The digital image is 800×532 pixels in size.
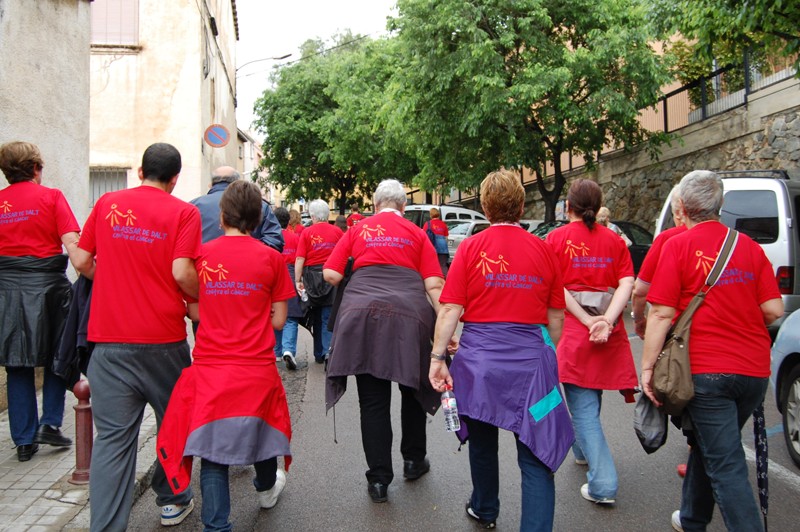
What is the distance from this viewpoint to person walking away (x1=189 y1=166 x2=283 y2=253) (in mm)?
4719

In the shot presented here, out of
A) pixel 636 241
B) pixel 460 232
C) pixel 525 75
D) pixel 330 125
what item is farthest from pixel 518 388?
pixel 330 125

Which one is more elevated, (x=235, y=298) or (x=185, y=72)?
(x=185, y=72)

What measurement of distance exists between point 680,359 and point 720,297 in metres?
0.35

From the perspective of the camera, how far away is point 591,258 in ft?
14.0

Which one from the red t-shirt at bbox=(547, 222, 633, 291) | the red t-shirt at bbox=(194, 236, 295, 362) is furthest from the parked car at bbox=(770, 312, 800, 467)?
the red t-shirt at bbox=(194, 236, 295, 362)

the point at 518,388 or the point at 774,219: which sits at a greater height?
the point at 774,219

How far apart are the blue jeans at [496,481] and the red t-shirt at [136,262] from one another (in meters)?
1.66

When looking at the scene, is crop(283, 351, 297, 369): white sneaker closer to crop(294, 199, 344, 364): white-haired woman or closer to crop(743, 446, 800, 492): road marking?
crop(294, 199, 344, 364): white-haired woman

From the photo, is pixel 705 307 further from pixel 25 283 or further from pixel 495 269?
pixel 25 283

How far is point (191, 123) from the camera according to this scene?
15656mm

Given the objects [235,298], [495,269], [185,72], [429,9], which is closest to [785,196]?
[495,269]

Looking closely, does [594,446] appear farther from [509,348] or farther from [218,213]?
[218,213]

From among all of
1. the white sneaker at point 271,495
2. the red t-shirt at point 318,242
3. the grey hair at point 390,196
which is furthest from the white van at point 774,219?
the white sneaker at point 271,495

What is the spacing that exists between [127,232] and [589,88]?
16.4 meters
